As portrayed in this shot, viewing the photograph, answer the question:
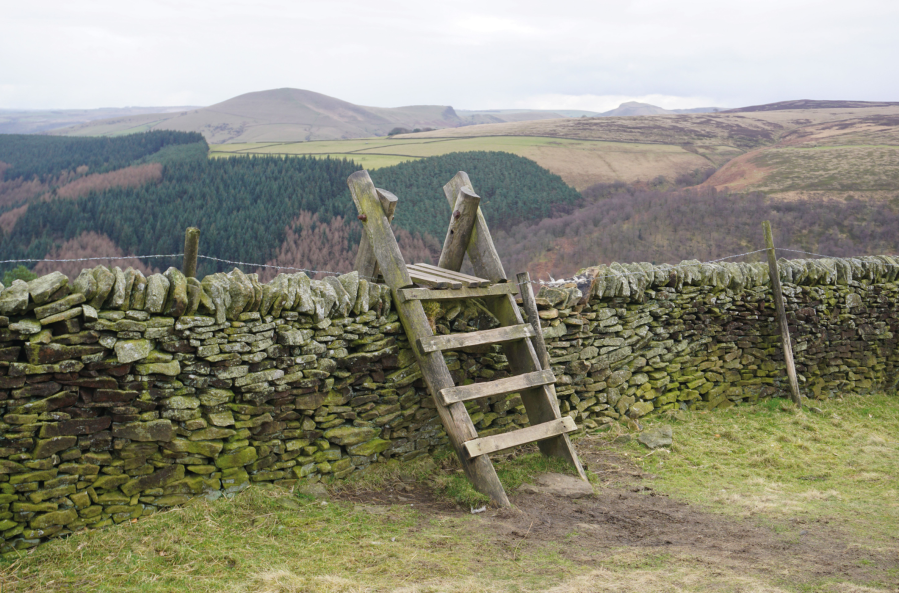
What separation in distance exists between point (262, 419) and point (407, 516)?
4.20ft

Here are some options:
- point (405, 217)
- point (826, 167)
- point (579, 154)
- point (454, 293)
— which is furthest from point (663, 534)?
point (579, 154)

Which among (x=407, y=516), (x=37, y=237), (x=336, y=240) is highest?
(x=37, y=237)

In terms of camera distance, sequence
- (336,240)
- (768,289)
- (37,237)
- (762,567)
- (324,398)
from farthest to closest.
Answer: (37,237) < (336,240) < (768,289) < (324,398) < (762,567)

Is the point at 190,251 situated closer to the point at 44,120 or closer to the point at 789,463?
the point at 789,463

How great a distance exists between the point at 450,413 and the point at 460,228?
2.00 metres

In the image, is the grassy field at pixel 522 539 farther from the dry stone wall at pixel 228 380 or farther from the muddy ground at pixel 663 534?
the dry stone wall at pixel 228 380

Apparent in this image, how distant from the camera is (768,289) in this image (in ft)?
25.3

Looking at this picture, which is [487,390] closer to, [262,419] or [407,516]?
[407,516]

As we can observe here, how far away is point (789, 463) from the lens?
18.7 ft

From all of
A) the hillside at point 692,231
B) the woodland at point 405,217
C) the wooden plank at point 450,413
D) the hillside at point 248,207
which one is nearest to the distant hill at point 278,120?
the hillside at point 248,207

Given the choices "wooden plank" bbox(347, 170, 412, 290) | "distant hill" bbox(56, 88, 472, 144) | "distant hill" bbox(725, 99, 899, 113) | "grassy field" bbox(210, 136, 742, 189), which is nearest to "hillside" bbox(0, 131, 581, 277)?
"grassy field" bbox(210, 136, 742, 189)

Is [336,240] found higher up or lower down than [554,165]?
lower down

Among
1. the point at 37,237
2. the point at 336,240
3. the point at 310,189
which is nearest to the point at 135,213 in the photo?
the point at 37,237

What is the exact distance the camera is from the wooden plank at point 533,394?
15.6ft
